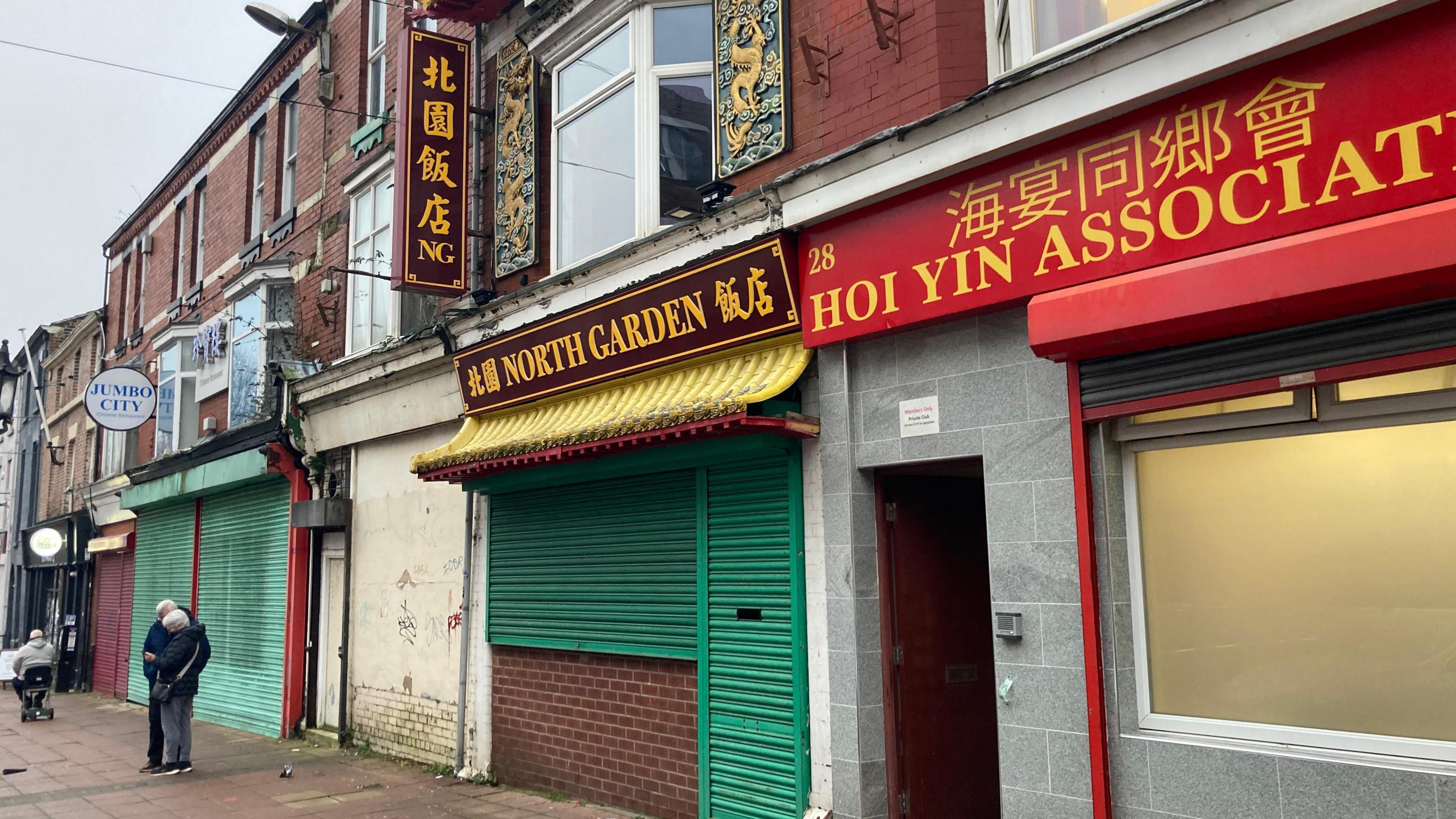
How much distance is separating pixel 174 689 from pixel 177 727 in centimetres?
50

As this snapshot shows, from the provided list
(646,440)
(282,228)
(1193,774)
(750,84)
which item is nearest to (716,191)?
(750,84)

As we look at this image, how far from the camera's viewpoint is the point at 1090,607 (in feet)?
18.4

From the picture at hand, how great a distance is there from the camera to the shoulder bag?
11.6 m

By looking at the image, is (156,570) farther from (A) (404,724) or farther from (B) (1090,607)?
(B) (1090,607)

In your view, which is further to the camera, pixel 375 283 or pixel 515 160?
pixel 375 283

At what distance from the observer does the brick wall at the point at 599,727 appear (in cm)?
834

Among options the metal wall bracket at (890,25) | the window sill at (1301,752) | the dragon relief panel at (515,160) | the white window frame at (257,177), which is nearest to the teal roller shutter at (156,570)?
the white window frame at (257,177)

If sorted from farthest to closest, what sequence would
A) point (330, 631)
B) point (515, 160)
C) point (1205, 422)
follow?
point (330, 631) → point (515, 160) → point (1205, 422)

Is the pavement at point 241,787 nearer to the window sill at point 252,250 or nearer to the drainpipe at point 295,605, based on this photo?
the drainpipe at point 295,605

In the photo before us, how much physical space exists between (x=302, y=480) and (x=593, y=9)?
8.20m

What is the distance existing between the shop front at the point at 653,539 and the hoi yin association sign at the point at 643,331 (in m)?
0.02

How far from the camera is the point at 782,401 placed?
7.47 meters

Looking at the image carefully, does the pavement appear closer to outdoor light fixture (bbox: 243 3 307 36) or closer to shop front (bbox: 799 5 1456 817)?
shop front (bbox: 799 5 1456 817)

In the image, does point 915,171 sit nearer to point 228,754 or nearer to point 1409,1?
point 1409,1
